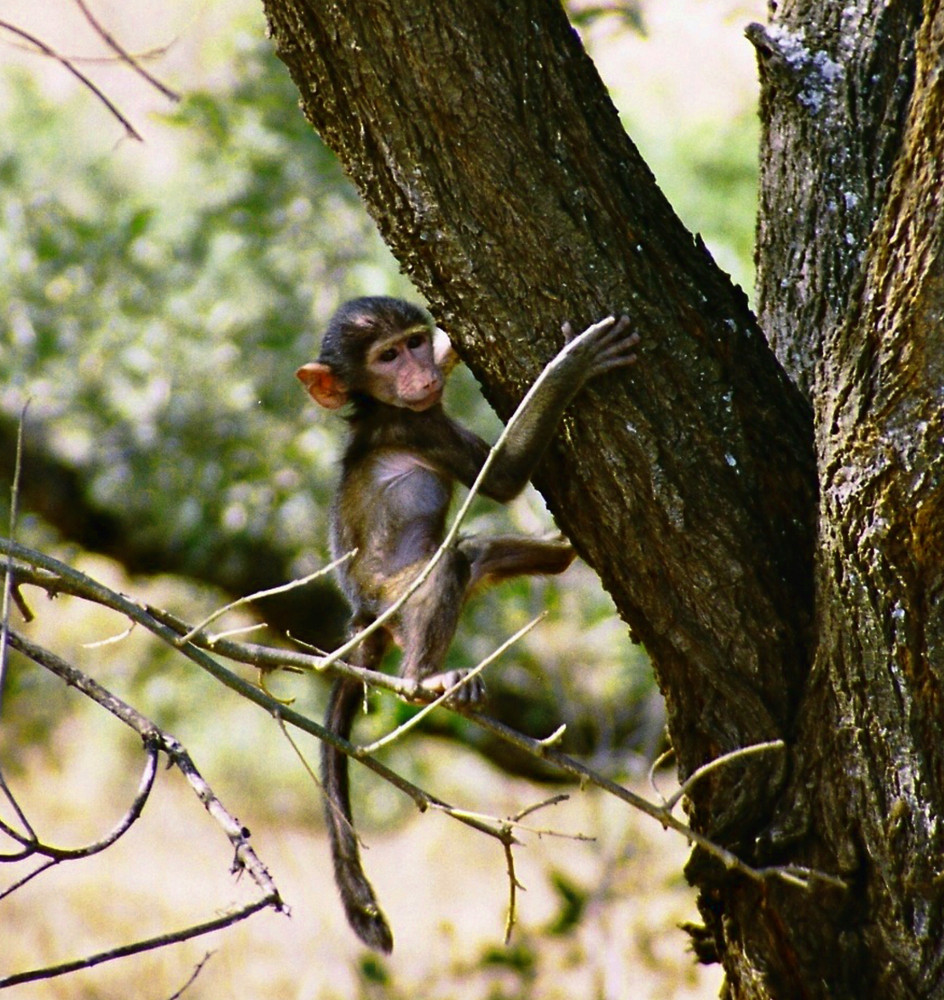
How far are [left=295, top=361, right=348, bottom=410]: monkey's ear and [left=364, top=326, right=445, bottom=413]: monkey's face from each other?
0.32 feet

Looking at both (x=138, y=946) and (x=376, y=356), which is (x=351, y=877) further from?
(x=376, y=356)

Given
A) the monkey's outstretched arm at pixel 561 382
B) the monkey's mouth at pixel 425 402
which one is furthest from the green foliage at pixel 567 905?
the monkey's outstretched arm at pixel 561 382

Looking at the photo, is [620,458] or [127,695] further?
[127,695]

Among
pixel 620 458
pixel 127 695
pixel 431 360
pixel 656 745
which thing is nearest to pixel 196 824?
pixel 127 695

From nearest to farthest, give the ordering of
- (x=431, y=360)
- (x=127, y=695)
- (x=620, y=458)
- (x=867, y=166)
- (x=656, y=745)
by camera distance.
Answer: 1. (x=620, y=458)
2. (x=867, y=166)
3. (x=431, y=360)
4. (x=656, y=745)
5. (x=127, y=695)

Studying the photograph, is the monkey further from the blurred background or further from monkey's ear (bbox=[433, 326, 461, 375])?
the blurred background

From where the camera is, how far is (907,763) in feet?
9.23

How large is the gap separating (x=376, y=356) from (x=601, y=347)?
175cm

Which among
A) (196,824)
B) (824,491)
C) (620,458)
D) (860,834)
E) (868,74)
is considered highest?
(196,824)

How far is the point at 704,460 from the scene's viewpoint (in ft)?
9.95

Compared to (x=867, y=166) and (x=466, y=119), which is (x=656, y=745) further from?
(x=466, y=119)

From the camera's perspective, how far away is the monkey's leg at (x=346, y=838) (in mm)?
3506

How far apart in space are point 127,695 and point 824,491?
7.04 m

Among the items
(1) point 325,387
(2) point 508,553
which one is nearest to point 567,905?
(2) point 508,553
